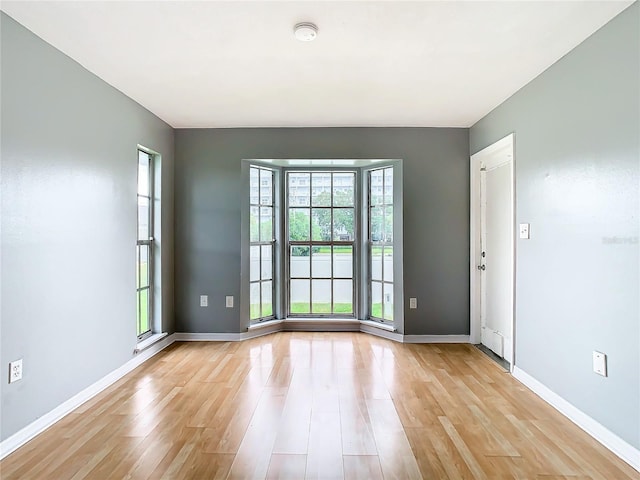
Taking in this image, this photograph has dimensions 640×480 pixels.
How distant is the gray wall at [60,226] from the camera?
219 cm

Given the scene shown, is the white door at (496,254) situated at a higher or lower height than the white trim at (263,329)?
higher

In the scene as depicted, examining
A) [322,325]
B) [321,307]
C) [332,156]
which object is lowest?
[322,325]

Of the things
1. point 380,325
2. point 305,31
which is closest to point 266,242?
point 380,325

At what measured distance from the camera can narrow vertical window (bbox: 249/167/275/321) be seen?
4566mm

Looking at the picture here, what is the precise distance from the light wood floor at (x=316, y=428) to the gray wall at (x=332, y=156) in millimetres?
843

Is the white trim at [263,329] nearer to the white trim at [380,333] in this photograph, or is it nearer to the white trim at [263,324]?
the white trim at [263,324]

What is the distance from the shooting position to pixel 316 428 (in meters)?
2.39

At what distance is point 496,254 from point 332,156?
6.47 feet

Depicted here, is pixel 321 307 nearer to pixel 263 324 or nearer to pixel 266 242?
pixel 263 324

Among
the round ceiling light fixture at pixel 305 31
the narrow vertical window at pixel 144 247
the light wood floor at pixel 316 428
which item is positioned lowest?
the light wood floor at pixel 316 428

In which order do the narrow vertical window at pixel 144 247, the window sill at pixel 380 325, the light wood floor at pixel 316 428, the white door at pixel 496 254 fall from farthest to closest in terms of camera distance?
the window sill at pixel 380 325
the narrow vertical window at pixel 144 247
the white door at pixel 496 254
the light wood floor at pixel 316 428

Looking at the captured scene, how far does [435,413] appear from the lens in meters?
2.60

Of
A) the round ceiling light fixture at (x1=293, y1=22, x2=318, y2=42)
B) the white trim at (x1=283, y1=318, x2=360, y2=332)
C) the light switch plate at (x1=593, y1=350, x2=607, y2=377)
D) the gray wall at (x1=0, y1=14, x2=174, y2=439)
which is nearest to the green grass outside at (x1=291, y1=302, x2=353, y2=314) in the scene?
the white trim at (x1=283, y1=318, x2=360, y2=332)

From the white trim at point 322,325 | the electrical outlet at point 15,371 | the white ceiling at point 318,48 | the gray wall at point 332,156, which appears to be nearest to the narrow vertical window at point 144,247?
the gray wall at point 332,156
